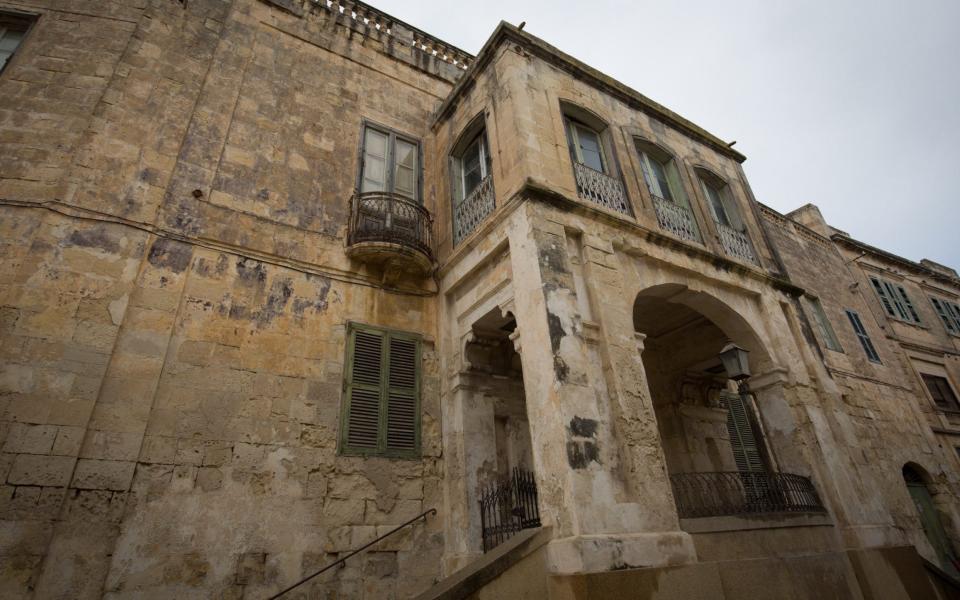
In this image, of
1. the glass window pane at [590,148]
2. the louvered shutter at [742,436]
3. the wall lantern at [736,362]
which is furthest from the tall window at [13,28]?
the louvered shutter at [742,436]

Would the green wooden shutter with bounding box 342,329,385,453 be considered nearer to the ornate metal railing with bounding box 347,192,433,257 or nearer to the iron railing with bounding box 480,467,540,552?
the ornate metal railing with bounding box 347,192,433,257

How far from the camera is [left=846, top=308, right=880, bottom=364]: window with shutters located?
1315cm

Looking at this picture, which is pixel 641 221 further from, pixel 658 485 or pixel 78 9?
pixel 78 9

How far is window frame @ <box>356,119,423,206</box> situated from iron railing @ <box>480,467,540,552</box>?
15.1 feet

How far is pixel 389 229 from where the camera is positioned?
7.17 m

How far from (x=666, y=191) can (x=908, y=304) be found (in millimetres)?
13308

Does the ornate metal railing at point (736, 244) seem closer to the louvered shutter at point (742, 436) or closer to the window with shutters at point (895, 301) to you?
the louvered shutter at point (742, 436)

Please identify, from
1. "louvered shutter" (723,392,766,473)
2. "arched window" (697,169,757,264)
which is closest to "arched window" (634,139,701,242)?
"arched window" (697,169,757,264)

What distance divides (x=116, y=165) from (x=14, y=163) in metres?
0.96

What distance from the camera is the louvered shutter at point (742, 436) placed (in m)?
9.59

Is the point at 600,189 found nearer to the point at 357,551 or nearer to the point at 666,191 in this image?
the point at 666,191

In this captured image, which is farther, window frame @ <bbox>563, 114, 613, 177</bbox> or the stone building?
window frame @ <bbox>563, 114, 613, 177</bbox>

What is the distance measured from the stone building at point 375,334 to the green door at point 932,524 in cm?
583

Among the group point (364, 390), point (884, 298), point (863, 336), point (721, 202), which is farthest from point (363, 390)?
point (884, 298)
